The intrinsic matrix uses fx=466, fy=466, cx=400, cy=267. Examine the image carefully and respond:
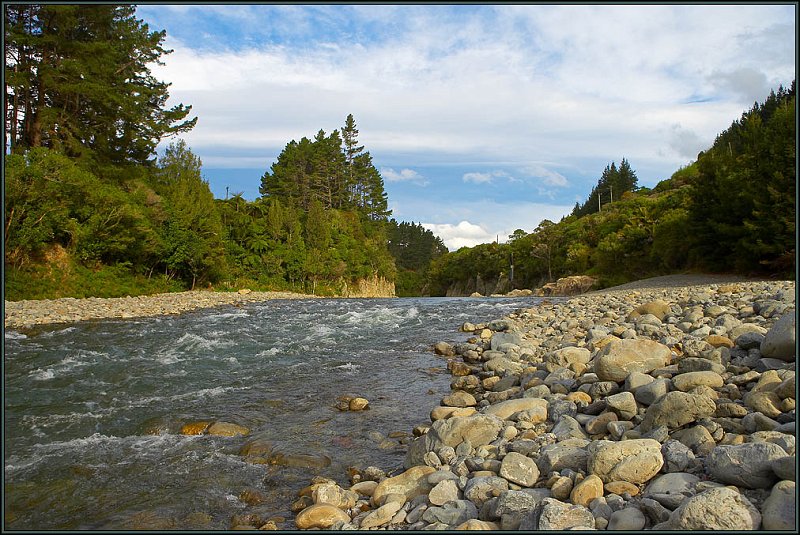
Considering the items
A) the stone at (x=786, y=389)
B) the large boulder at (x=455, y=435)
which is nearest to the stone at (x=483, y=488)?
the large boulder at (x=455, y=435)

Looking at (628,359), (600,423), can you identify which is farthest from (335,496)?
(628,359)

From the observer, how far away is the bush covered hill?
19891 millimetres

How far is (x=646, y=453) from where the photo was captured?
12.3 feet

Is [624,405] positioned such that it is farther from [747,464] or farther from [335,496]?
[335,496]

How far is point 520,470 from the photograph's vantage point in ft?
13.4

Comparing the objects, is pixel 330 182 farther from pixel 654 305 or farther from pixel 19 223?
pixel 654 305

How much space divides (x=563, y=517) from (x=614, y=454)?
90 centimetres

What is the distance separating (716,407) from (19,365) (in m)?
12.2

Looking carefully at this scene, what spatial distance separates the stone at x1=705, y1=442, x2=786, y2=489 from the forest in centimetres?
1656

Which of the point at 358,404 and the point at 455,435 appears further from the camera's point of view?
the point at 358,404

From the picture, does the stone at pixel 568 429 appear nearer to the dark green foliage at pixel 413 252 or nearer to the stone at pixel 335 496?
the stone at pixel 335 496

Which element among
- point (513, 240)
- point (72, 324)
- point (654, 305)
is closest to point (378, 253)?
point (513, 240)

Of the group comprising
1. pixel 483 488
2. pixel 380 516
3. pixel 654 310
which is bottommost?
pixel 380 516

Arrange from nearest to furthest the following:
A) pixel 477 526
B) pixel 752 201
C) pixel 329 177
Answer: pixel 477 526
pixel 752 201
pixel 329 177
